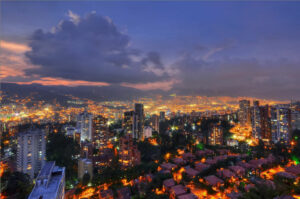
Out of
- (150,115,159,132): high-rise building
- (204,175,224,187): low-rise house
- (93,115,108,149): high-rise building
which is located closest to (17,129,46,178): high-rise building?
(93,115,108,149): high-rise building

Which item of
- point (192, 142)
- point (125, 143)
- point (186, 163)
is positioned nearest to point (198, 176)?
point (186, 163)

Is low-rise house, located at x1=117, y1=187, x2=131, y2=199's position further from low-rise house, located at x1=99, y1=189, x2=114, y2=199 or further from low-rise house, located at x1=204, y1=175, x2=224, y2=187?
low-rise house, located at x1=204, y1=175, x2=224, y2=187

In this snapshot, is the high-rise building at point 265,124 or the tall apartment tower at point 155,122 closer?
the high-rise building at point 265,124

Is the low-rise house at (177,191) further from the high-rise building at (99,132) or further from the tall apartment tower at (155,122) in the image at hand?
the tall apartment tower at (155,122)

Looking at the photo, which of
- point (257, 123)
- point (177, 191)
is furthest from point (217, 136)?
point (177, 191)

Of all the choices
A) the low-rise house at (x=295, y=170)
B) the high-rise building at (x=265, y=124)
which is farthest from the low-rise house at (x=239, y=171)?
the high-rise building at (x=265, y=124)

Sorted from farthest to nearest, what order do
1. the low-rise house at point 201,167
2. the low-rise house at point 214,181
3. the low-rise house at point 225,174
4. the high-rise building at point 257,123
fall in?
1. the high-rise building at point 257,123
2. the low-rise house at point 201,167
3. the low-rise house at point 225,174
4. the low-rise house at point 214,181

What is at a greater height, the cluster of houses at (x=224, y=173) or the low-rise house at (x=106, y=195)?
the cluster of houses at (x=224, y=173)
